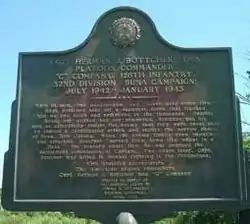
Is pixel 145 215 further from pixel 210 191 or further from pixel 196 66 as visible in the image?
pixel 196 66

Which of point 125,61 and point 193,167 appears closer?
point 193,167

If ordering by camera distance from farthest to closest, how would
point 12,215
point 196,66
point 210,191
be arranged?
point 12,215, point 196,66, point 210,191

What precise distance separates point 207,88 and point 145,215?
185 cm

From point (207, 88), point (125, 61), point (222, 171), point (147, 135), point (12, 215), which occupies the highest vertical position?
point (125, 61)

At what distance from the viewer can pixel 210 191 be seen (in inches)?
243

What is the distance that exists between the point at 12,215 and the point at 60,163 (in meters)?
9.28

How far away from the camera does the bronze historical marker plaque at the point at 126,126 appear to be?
20.3ft

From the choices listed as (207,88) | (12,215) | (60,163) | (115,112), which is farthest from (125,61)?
(12,215)

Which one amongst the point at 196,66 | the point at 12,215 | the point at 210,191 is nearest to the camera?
the point at 210,191

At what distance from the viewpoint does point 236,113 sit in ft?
20.7

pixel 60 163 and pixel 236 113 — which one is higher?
pixel 236 113

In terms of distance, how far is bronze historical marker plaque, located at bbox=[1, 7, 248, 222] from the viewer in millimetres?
6191

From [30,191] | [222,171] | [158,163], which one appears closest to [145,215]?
[158,163]

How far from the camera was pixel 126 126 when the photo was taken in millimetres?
6375
